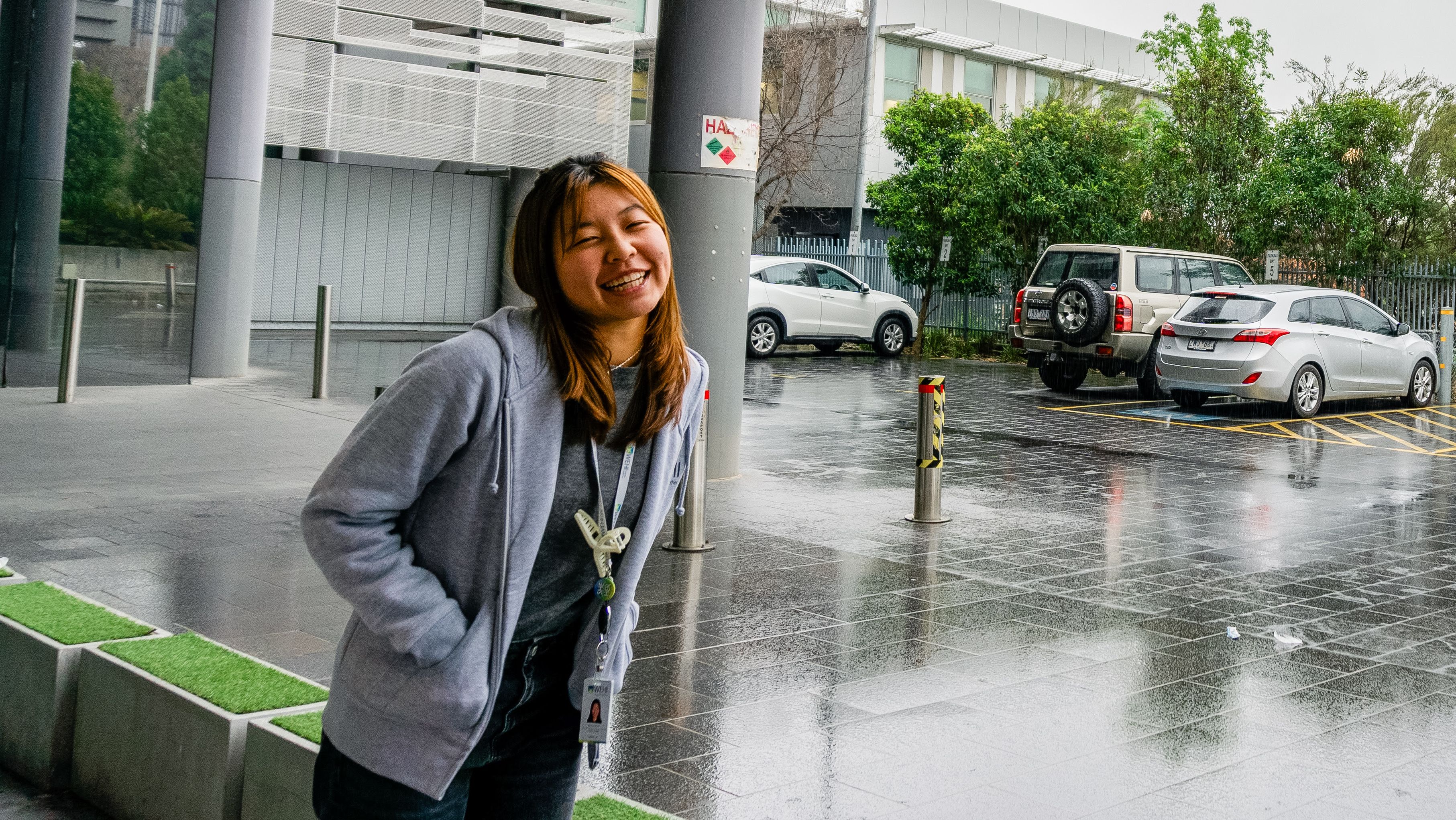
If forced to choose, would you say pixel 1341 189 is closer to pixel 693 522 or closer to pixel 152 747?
pixel 693 522

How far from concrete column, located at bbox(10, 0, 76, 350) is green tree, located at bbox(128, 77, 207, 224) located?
756 mm

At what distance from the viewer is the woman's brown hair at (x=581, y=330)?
7.73ft

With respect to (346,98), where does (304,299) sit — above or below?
below

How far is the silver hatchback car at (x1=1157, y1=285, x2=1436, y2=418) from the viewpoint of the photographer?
16.7 meters

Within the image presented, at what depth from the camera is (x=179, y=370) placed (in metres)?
15.5

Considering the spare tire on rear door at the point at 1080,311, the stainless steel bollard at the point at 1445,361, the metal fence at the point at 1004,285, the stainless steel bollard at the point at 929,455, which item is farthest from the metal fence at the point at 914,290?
the stainless steel bollard at the point at 929,455

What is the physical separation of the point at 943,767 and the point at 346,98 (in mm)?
21962

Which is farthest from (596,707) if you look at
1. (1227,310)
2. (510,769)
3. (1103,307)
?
(1103,307)

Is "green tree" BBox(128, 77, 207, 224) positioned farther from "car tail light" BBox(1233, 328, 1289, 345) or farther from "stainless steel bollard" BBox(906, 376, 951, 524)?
"car tail light" BBox(1233, 328, 1289, 345)

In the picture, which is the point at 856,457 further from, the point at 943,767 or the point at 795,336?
the point at 795,336

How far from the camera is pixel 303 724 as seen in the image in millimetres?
3816

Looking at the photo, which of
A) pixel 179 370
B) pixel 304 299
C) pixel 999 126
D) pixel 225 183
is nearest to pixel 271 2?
pixel 225 183

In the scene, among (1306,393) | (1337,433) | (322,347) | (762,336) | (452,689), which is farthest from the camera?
(762,336)

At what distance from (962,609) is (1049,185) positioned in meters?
19.7
